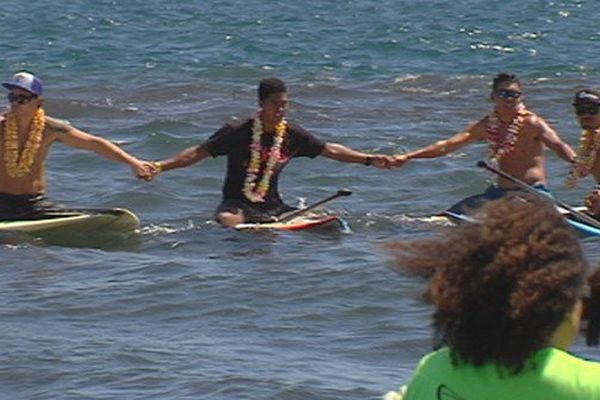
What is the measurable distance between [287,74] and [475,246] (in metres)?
17.8

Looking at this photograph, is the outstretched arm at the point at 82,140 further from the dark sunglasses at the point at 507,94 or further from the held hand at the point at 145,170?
the dark sunglasses at the point at 507,94

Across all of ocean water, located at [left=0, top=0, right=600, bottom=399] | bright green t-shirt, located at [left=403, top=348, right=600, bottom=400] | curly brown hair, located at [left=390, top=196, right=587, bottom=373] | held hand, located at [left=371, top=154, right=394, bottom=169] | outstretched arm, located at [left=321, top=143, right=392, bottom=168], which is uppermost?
curly brown hair, located at [left=390, top=196, right=587, bottom=373]

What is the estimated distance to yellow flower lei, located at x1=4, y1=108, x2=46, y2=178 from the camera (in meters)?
10.8

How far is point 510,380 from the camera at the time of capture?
3.11m

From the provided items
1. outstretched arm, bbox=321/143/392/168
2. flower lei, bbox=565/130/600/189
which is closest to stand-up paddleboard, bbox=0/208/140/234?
outstretched arm, bbox=321/143/392/168

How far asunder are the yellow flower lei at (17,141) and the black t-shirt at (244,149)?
3.69ft

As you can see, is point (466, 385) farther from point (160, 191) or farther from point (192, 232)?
point (160, 191)

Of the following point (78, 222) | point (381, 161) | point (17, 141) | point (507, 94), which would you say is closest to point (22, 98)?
point (17, 141)

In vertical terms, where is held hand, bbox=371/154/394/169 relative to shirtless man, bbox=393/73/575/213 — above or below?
below

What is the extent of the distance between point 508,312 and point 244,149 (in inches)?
322

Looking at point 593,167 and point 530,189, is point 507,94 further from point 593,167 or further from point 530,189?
point 530,189

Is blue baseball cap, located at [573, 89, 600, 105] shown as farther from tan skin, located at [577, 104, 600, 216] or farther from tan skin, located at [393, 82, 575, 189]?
tan skin, located at [393, 82, 575, 189]

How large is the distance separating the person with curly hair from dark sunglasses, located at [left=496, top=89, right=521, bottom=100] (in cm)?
783

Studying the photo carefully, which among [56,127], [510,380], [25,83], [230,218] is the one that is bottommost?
[230,218]
